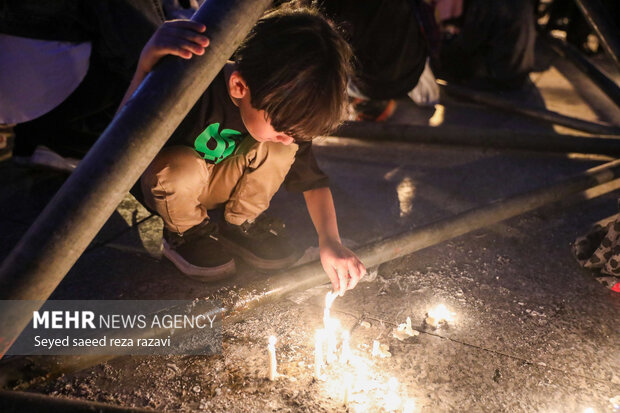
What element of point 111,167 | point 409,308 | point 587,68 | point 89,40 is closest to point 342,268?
point 409,308

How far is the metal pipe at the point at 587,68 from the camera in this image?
172 inches

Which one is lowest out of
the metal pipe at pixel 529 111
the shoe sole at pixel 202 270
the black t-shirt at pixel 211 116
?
the metal pipe at pixel 529 111

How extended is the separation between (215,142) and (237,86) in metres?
0.33

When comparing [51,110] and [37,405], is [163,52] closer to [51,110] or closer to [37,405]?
[37,405]

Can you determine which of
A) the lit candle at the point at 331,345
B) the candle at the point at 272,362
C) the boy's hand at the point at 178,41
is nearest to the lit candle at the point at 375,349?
the lit candle at the point at 331,345

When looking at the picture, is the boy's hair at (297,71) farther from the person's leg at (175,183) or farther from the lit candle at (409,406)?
the lit candle at (409,406)

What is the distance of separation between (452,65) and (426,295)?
373 cm

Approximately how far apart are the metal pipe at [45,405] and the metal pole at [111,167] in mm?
211

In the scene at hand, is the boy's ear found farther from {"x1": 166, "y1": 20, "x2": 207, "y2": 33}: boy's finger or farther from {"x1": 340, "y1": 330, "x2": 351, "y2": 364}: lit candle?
{"x1": 340, "y1": 330, "x2": 351, "y2": 364}: lit candle

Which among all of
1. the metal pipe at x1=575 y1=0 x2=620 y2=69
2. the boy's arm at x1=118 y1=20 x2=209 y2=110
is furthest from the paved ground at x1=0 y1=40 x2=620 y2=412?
the boy's arm at x1=118 y1=20 x2=209 y2=110

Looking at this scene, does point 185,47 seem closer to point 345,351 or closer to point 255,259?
point 345,351

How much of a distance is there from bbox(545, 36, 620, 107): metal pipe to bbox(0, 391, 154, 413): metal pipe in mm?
4483

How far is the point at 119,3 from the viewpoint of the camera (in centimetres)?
258

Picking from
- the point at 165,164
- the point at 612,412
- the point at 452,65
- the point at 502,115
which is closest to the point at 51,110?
the point at 165,164
